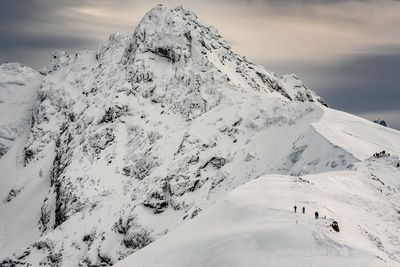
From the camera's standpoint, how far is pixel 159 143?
297ft

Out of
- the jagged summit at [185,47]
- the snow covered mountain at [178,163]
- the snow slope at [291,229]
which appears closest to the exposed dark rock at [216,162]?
the snow covered mountain at [178,163]

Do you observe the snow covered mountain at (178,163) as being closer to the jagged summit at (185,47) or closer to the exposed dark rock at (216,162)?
the exposed dark rock at (216,162)

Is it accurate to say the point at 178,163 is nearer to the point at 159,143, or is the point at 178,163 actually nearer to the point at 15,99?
the point at 159,143

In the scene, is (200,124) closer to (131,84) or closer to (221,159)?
(221,159)

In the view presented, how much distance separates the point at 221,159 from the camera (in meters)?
78.8

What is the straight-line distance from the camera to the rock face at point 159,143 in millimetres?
73375

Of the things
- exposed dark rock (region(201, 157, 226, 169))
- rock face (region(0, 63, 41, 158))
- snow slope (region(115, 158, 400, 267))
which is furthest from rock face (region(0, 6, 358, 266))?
rock face (region(0, 63, 41, 158))

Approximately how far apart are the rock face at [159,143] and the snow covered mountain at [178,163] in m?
0.28

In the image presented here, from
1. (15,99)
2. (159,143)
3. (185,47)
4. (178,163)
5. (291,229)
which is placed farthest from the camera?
(15,99)

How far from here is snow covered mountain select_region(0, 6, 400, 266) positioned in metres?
29.7

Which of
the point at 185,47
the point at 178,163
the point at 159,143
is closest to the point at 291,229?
the point at 178,163

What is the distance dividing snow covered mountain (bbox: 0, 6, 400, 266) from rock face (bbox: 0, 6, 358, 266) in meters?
0.28

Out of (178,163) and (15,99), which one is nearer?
(178,163)

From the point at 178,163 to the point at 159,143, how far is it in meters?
11.4
